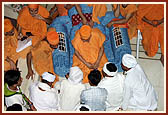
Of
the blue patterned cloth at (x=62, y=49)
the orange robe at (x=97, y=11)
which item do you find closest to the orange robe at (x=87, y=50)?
the blue patterned cloth at (x=62, y=49)

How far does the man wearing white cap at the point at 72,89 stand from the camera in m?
3.60

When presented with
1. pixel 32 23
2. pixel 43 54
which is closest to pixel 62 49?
pixel 43 54

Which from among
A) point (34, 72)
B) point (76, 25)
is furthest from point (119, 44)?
point (34, 72)

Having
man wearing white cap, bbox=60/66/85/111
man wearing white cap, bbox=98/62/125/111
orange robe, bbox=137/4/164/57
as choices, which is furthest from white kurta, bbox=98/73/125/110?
orange robe, bbox=137/4/164/57

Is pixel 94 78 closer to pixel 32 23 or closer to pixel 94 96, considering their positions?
pixel 94 96

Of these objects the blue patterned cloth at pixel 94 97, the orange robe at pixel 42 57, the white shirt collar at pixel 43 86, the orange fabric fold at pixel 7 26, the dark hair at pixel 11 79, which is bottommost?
the blue patterned cloth at pixel 94 97

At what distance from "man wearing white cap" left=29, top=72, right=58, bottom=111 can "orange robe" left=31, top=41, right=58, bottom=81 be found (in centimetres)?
Result: 58

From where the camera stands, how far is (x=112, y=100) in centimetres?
368

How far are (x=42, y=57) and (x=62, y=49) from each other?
0.37m

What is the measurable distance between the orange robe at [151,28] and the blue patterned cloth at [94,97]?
141 cm

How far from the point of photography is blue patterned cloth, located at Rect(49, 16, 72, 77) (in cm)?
426

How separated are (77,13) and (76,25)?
0.21m

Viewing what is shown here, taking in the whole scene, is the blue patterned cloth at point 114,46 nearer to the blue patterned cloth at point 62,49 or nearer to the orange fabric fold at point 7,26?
the blue patterned cloth at point 62,49

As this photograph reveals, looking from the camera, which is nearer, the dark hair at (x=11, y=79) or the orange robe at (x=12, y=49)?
the dark hair at (x=11, y=79)
